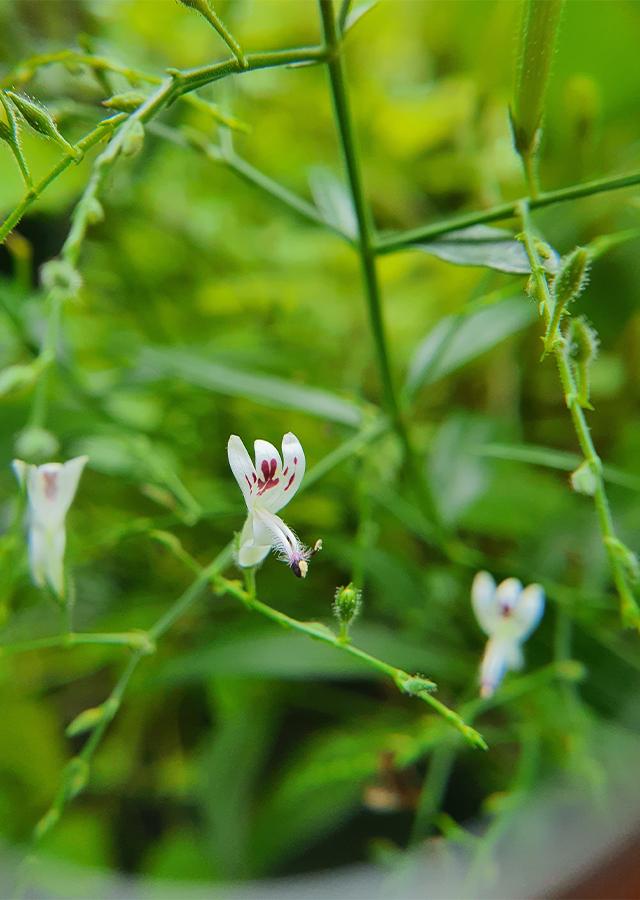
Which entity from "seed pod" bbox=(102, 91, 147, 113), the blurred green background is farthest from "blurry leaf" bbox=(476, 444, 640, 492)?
"seed pod" bbox=(102, 91, 147, 113)

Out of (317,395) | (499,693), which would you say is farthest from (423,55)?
(499,693)

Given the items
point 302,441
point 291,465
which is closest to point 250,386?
point 302,441

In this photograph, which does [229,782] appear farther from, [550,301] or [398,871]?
[550,301]

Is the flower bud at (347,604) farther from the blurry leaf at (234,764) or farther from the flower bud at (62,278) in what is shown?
the blurry leaf at (234,764)

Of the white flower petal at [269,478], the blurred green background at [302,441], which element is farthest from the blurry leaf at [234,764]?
the white flower petal at [269,478]

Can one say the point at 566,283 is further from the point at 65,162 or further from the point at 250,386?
the point at 250,386
